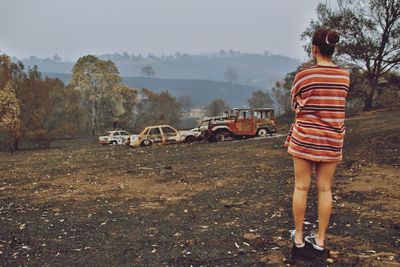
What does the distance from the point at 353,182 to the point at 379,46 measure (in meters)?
25.7

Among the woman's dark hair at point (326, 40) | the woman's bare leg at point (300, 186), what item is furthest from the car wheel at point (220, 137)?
the woman's dark hair at point (326, 40)

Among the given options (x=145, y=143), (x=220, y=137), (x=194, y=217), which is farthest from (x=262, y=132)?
(x=194, y=217)

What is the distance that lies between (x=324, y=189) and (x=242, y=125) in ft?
57.2

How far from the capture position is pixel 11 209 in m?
5.59

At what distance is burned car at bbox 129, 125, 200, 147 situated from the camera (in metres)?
19.1

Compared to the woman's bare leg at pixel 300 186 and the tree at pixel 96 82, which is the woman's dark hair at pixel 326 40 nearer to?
the woman's bare leg at pixel 300 186

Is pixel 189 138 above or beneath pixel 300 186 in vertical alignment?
beneath

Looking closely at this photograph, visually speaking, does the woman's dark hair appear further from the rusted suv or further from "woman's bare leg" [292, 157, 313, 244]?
the rusted suv

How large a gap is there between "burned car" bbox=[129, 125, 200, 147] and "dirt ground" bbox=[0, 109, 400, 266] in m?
10.0

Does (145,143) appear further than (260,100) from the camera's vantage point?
No

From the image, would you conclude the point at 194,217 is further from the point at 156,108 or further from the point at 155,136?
the point at 156,108

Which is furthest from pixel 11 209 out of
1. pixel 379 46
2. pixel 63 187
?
pixel 379 46

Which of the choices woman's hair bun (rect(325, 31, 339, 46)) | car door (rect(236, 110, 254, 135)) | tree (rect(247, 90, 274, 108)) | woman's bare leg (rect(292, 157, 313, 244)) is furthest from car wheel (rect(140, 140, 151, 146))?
tree (rect(247, 90, 274, 108))

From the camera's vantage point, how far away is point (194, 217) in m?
4.75
